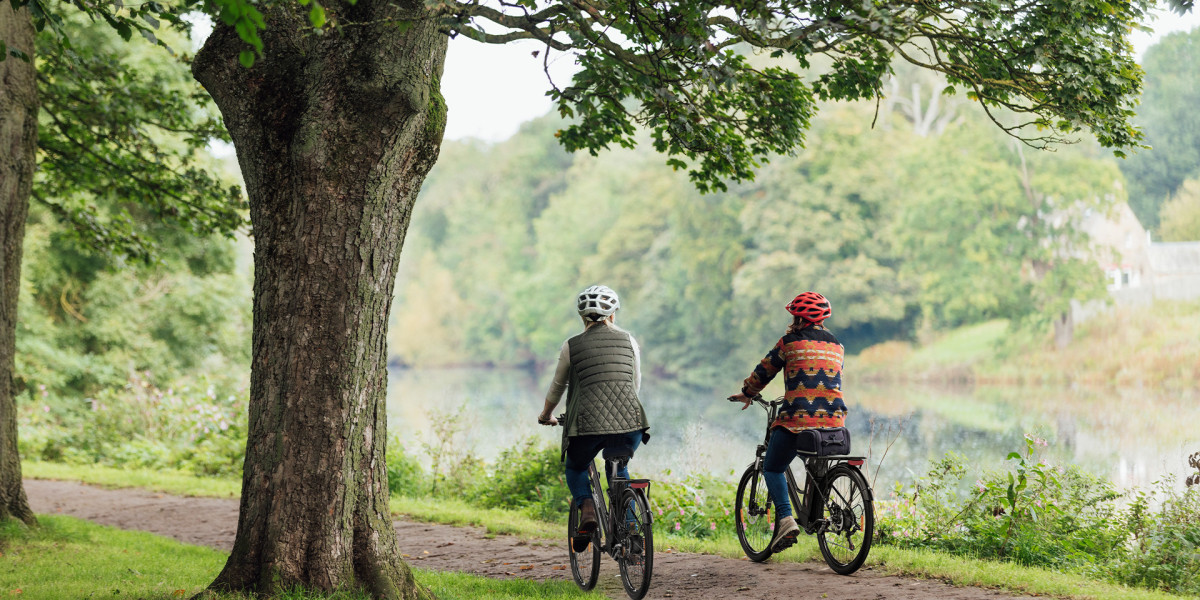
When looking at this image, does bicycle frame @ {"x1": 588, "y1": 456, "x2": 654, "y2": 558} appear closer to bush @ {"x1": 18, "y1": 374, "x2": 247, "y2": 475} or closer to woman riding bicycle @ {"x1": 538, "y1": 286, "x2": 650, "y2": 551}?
woman riding bicycle @ {"x1": 538, "y1": 286, "x2": 650, "y2": 551}

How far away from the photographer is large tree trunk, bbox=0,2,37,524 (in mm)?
7234

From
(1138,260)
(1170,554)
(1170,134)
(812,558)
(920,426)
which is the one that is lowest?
(812,558)

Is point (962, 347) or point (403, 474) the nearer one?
point (403, 474)

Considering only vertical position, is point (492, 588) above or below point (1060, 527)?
below

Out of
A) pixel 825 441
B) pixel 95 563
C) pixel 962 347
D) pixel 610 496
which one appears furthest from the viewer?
pixel 962 347

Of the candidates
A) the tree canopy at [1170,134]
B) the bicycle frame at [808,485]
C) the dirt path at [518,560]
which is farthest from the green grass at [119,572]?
the tree canopy at [1170,134]

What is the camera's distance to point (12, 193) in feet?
24.0

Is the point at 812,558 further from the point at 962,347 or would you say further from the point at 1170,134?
the point at 1170,134

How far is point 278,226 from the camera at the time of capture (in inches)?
196

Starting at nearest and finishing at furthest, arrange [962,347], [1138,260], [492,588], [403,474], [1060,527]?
[492,588]
[1060,527]
[403,474]
[1138,260]
[962,347]

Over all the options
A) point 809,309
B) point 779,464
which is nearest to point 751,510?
point 779,464

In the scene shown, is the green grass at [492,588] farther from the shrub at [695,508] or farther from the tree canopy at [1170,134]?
the tree canopy at [1170,134]

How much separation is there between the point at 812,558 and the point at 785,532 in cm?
84

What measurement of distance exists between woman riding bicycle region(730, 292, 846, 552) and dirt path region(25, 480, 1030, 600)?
401 millimetres
